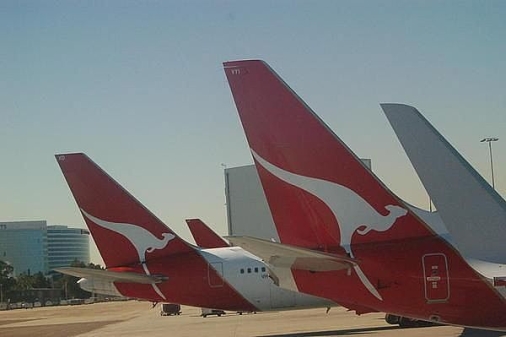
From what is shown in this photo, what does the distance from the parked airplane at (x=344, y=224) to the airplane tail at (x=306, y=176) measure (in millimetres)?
19

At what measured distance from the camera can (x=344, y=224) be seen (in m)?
14.6

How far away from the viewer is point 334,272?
1434 centimetres

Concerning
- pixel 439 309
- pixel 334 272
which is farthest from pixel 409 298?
pixel 334 272

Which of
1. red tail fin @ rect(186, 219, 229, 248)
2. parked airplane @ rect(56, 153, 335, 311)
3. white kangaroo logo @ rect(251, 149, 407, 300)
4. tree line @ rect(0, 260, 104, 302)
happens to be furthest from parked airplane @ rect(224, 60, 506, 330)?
tree line @ rect(0, 260, 104, 302)

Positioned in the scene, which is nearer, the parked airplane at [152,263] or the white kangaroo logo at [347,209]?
the white kangaroo logo at [347,209]

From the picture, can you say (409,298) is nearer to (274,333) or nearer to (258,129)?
(258,129)

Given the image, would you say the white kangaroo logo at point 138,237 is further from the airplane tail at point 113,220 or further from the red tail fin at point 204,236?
the red tail fin at point 204,236

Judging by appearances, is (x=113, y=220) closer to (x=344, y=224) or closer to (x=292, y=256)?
(x=344, y=224)

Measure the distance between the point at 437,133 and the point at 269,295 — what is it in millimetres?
13236

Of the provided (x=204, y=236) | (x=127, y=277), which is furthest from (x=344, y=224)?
(x=204, y=236)

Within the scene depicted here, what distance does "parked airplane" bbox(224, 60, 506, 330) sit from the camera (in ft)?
45.5

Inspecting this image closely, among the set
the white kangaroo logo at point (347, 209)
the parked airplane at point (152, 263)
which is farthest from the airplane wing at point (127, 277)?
the white kangaroo logo at point (347, 209)

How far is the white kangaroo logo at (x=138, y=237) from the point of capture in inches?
1009

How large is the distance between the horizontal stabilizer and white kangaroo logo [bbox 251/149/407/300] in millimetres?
614
